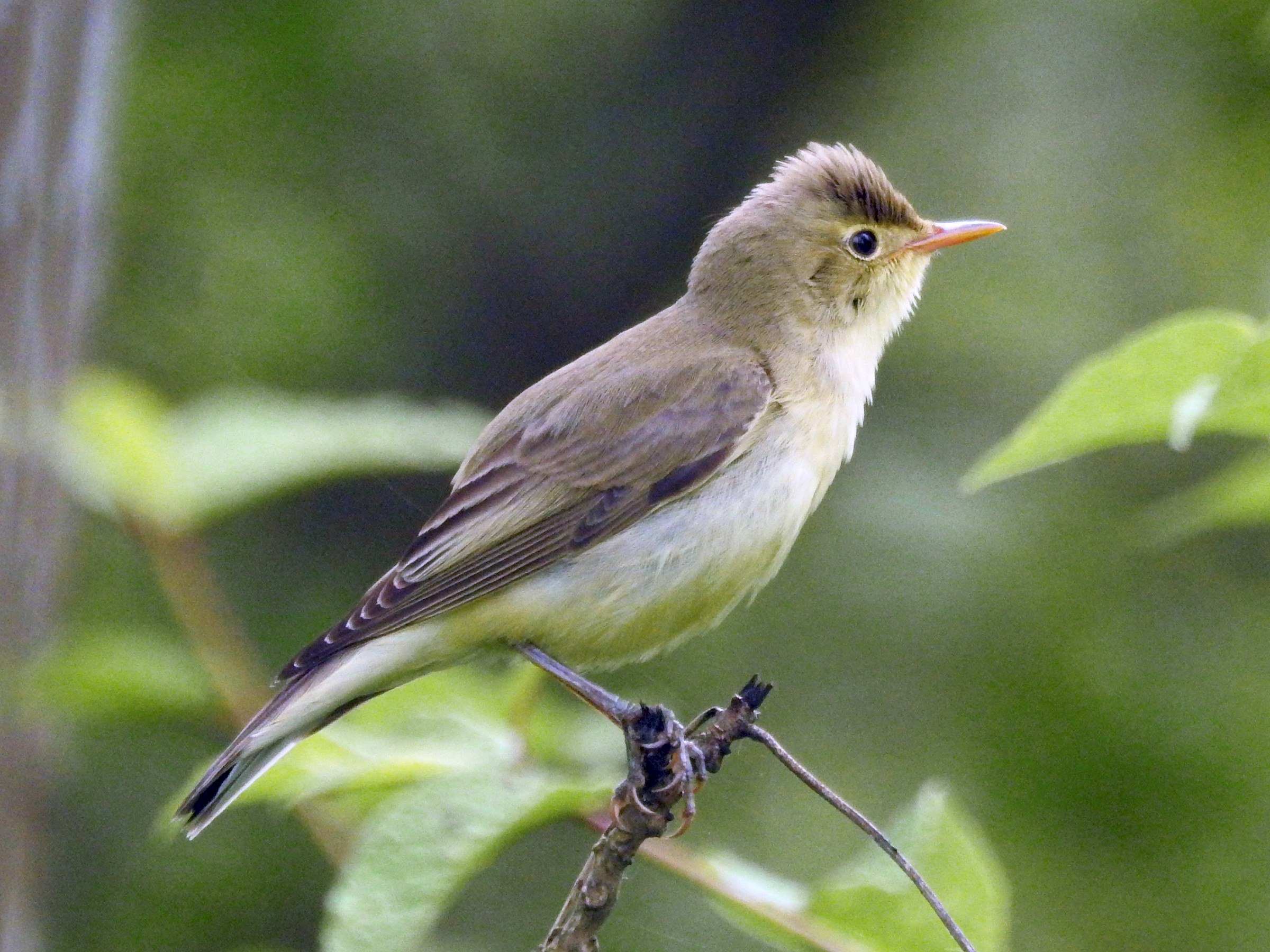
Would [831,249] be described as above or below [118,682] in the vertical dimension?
above

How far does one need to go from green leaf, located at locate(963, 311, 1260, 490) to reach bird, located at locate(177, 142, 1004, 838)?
136 centimetres

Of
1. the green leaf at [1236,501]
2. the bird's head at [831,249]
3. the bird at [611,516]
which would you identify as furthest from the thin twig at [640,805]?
the bird's head at [831,249]

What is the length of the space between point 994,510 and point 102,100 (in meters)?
3.52

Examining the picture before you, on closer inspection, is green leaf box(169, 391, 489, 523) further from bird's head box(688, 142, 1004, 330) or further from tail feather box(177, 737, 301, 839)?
bird's head box(688, 142, 1004, 330)

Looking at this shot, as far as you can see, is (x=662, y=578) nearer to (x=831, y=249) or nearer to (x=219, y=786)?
(x=219, y=786)

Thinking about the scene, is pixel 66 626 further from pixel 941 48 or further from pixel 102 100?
pixel 941 48

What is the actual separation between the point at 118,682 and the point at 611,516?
1062mm

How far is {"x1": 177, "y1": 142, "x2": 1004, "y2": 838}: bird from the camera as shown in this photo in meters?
3.14

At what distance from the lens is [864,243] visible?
3887mm

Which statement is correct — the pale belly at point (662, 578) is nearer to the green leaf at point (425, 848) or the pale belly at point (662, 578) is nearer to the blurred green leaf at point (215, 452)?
the blurred green leaf at point (215, 452)

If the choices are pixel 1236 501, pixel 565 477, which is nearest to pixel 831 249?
pixel 565 477

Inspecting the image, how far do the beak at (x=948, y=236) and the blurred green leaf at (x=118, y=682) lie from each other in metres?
2.03

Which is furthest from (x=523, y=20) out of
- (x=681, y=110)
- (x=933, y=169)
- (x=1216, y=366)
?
(x=1216, y=366)

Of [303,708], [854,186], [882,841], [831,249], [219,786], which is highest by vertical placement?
[854,186]
